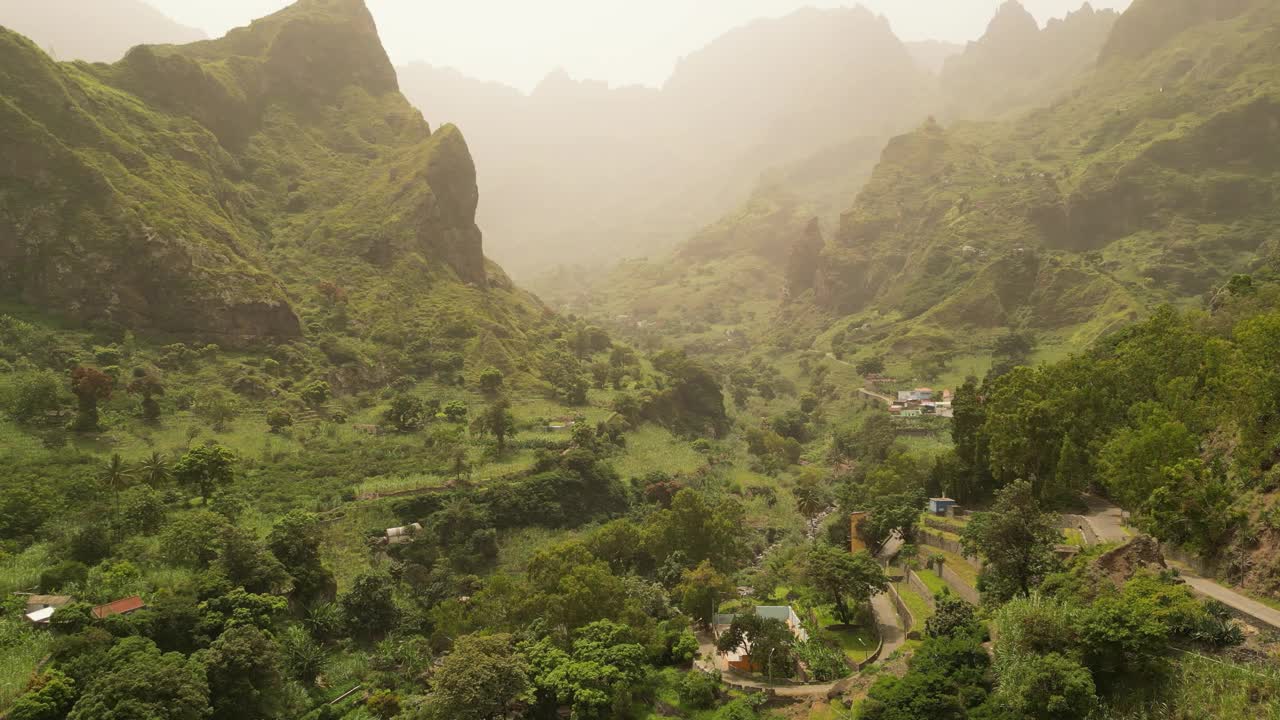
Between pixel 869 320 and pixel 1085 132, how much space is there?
7501 cm

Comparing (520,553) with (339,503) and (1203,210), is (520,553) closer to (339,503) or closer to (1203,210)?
(339,503)

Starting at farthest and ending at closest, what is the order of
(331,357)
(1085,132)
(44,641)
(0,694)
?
1. (1085,132)
2. (331,357)
3. (44,641)
4. (0,694)

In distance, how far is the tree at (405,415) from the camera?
73.1m

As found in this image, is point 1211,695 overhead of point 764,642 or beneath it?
overhead

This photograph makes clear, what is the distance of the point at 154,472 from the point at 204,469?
10.1ft

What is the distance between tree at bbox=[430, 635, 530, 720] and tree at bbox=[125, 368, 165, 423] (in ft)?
145

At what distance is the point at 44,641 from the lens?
107ft

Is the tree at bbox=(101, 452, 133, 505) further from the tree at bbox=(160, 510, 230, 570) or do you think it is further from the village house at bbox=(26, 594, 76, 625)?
the village house at bbox=(26, 594, 76, 625)

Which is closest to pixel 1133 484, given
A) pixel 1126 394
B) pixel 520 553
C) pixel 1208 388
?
pixel 1208 388

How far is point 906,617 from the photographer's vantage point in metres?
41.2

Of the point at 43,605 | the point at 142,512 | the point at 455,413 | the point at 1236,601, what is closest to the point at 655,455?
the point at 455,413

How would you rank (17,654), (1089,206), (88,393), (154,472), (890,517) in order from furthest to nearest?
(1089,206) < (88,393) < (890,517) < (154,472) < (17,654)

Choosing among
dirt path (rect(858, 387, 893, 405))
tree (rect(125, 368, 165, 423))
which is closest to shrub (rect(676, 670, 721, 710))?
tree (rect(125, 368, 165, 423))

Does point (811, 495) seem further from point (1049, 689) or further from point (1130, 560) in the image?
point (1049, 689)
